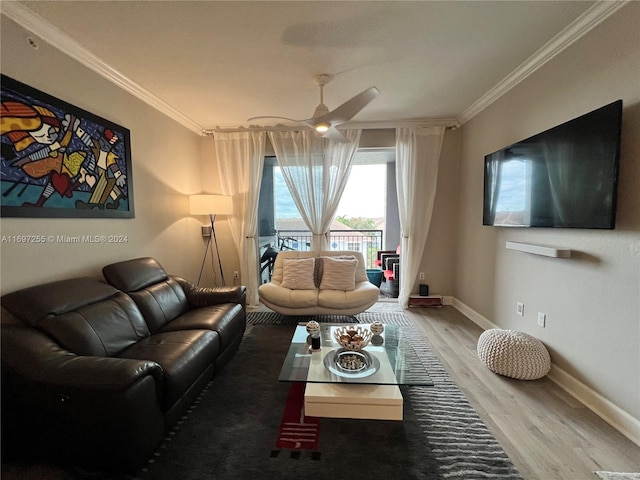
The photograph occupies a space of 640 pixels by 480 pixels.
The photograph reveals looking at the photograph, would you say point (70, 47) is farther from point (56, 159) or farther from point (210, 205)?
point (210, 205)

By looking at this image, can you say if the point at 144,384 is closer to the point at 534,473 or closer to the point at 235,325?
the point at 235,325

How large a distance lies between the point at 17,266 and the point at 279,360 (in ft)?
6.47

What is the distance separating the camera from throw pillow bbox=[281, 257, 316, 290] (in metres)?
3.38

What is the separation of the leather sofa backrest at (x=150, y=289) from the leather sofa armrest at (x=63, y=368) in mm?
754

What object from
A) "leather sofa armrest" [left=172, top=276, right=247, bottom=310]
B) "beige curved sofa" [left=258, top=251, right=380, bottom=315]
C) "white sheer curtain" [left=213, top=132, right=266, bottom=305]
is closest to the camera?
"leather sofa armrest" [left=172, top=276, right=247, bottom=310]

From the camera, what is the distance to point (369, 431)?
1.67m

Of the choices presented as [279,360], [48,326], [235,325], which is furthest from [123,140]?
[279,360]

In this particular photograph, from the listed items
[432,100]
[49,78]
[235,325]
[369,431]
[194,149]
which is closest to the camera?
[369,431]

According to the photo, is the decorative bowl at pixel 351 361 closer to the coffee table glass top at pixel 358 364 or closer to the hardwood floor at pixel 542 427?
the coffee table glass top at pixel 358 364

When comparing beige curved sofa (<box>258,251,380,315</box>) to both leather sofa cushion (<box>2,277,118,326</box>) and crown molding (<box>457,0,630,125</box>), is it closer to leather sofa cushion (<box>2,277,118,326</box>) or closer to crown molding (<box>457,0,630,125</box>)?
leather sofa cushion (<box>2,277,118,326</box>)

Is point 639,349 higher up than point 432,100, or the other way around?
point 432,100

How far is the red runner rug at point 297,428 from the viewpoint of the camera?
5.15ft

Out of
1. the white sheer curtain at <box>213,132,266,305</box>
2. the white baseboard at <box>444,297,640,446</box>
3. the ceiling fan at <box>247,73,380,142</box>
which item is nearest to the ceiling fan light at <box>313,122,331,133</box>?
the ceiling fan at <box>247,73,380,142</box>

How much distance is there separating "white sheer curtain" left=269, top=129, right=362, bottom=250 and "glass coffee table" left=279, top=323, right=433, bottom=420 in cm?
219
